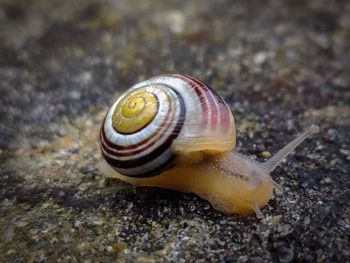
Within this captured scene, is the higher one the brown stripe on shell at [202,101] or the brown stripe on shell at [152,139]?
the brown stripe on shell at [202,101]

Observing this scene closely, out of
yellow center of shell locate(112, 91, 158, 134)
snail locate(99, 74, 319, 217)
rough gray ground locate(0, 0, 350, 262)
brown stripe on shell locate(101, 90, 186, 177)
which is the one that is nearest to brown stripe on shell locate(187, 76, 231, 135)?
snail locate(99, 74, 319, 217)

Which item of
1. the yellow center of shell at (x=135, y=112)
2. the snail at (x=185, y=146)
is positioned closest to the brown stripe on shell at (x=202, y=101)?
the snail at (x=185, y=146)

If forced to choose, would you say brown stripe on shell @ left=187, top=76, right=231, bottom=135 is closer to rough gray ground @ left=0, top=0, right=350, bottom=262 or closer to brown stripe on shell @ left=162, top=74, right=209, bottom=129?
brown stripe on shell @ left=162, top=74, right=209, bottom=129

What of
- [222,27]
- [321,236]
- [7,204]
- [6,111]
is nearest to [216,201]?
[321,236]

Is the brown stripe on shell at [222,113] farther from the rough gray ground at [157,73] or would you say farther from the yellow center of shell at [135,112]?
the rough gray ground at [157,73]

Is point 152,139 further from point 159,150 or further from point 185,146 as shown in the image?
point 185,146

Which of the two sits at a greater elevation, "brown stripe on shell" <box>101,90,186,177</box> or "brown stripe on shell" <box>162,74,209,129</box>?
"brown stripe on shell" <box>162,74,209,129</box>

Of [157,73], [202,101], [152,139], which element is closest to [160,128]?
[152,139]
